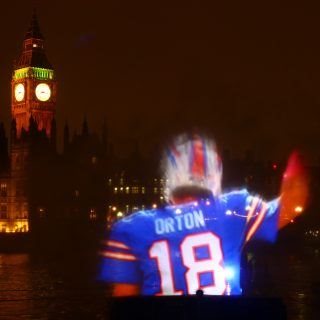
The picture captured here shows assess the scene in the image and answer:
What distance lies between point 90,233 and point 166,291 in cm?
7210

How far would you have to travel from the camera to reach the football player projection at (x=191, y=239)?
18.0m

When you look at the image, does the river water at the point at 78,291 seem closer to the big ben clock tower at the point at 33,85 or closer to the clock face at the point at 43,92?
the big ben clock tower at the point at 33,85

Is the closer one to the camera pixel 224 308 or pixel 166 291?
pixel 224 308

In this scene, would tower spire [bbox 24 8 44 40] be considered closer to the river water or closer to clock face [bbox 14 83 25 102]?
clock face [bbox 14 83 25 102]

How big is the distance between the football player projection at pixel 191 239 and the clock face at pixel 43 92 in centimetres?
5981

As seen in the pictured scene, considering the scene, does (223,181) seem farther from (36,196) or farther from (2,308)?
(2,308)

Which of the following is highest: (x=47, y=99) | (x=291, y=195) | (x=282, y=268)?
(x=47, y=99)

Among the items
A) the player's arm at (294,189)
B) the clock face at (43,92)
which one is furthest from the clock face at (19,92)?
the player's arm at (294,189)

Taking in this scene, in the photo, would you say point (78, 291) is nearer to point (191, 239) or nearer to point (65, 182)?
point (191, 239)

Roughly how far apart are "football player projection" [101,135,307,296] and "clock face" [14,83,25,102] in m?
61.8

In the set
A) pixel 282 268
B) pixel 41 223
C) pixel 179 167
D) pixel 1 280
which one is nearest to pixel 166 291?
pixel 1 280

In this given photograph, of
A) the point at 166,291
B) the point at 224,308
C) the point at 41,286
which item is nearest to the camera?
the point at 224,308

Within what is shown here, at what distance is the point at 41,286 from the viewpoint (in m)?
32.9

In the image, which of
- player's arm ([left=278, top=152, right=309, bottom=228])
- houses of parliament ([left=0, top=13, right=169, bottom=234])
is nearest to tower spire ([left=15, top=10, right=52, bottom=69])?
houses of parliament ([left=0, top=13, right=169, bottom=234])
